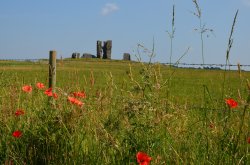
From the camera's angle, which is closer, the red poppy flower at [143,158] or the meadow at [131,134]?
the red poppy flower at [143,158]

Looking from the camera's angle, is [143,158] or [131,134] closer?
[143,158]

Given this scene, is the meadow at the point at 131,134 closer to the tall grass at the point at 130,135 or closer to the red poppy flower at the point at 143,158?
the tall grass at the point at 130,135

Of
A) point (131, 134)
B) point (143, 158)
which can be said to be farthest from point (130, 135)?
point (143, 158)

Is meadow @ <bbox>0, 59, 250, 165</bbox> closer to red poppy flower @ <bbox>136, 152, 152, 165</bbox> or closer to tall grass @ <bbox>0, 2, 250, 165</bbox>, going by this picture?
tall grass @ <bbox>0, 2, 250, 165</bbox>

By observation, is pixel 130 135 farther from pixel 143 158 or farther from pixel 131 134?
pixel 143 158

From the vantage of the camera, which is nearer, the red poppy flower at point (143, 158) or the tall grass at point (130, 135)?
the red poppy flower at point (143, 158)

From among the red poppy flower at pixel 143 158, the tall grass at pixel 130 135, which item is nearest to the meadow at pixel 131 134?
the tall grass at pixel 130 135

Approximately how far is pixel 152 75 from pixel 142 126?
1.46ft

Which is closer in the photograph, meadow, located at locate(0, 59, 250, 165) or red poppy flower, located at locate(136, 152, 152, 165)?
red poppy flower, located at locate(136, 152, 152, 165)

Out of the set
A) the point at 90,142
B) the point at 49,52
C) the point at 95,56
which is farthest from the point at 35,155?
the point at 95,56

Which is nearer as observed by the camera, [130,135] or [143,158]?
[143,158]

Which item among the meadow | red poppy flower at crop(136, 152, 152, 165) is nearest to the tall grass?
the meadow

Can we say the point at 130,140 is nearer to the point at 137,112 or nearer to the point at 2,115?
the point at 137,112

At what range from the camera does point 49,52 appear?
26.5 ft
